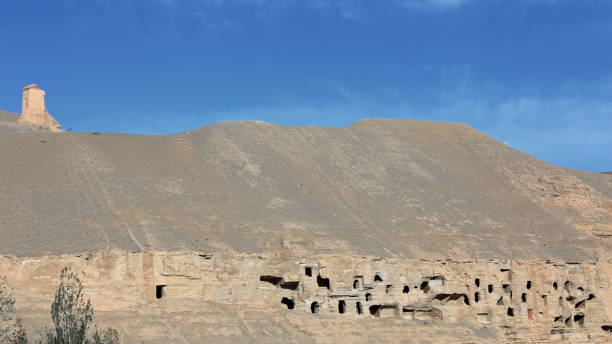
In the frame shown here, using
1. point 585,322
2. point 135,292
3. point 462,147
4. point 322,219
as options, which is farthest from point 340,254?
point 462,147

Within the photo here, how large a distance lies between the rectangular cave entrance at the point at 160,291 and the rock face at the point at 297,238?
9 cm

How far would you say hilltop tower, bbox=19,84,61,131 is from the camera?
5509 cm

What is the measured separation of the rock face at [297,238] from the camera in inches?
1319

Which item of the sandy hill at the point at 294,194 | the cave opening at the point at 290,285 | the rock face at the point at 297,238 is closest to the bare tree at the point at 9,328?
the rock face at the point at 297,238

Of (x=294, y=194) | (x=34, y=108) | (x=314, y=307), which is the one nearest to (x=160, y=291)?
(x=314, y=307)

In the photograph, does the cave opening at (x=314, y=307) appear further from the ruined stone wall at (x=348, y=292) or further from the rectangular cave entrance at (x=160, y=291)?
the rectangular cave entrance at (x=160, y=291)

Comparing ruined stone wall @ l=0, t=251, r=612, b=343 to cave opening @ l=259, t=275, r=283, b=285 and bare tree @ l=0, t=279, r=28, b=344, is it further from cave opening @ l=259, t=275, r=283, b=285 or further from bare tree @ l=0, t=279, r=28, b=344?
bare tree @ l=0, t=279, r=28, b=344

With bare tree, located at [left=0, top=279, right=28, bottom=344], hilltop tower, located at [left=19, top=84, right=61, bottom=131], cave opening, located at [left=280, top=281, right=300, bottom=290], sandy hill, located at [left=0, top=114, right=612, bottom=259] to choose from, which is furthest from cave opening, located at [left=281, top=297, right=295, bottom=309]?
hilltop tower, located at [left=19, top=84, right=61, bottom=131]

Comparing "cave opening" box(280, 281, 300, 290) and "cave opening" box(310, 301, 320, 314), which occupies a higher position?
"cave opening" box(280, 281, 300, 290)

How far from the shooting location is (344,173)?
157 feet

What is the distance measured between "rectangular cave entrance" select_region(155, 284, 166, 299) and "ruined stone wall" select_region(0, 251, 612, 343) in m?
0.04

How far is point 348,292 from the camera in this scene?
124 ft

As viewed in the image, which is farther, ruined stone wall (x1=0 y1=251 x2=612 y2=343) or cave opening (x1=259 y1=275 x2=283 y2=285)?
cave opening (x1=259 y1=275 x2=283 y2=285)

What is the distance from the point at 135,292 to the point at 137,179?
8.18 meters
